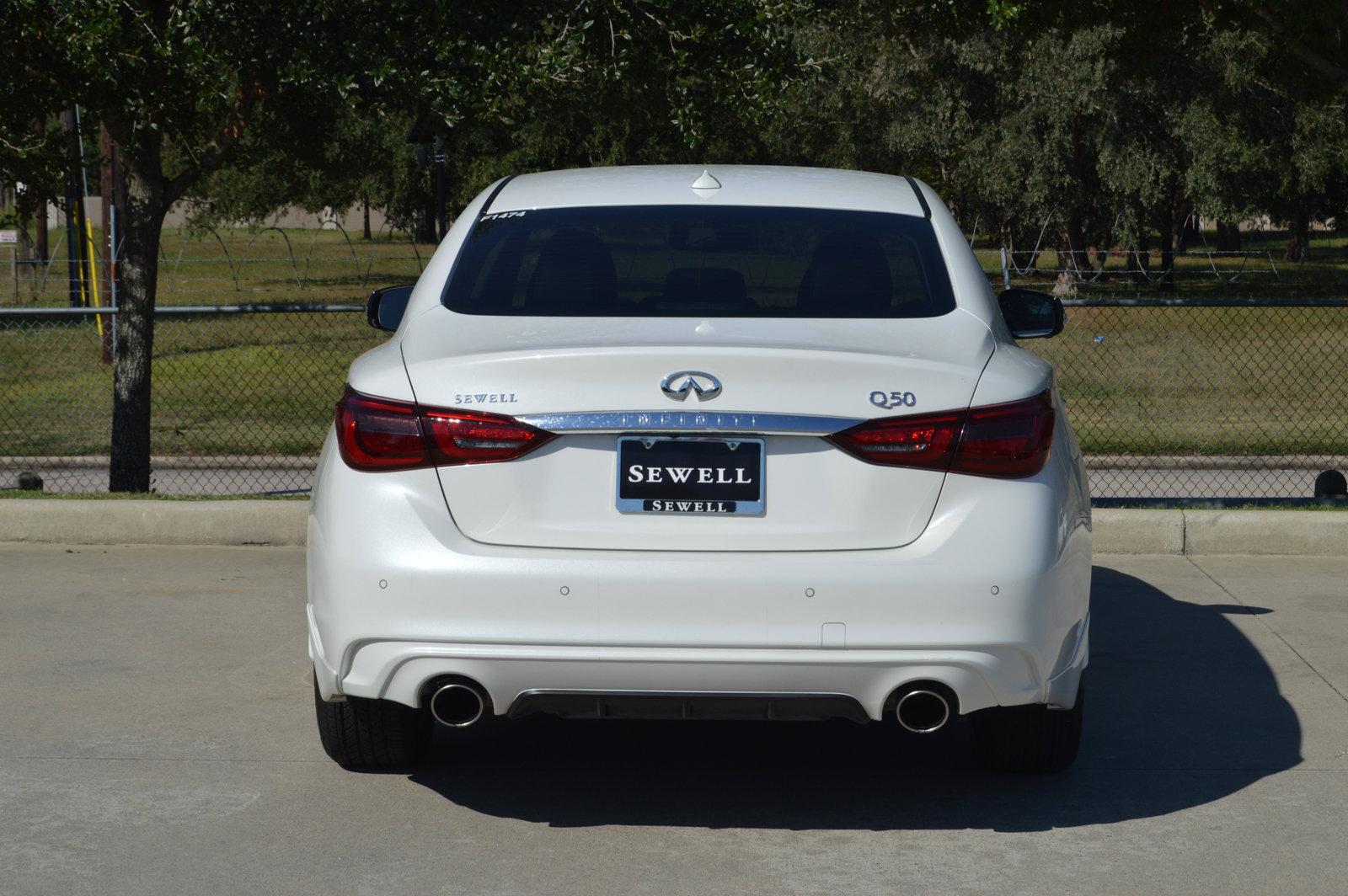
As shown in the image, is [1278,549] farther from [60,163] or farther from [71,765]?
[60,163]

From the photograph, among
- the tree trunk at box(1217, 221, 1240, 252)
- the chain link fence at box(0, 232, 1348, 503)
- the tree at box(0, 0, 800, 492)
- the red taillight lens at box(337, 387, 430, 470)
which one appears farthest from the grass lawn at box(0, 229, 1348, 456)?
the tree trunk at box(1217, 221, 1240, 252)

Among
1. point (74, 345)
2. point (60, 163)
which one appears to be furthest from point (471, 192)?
point (60, 163)

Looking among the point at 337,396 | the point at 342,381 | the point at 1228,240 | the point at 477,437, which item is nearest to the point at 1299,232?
the point at 1228,240

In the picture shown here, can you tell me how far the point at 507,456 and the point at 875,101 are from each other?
37848 mm

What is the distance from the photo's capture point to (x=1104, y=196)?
1486 inches

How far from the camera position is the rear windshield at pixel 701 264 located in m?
4.54

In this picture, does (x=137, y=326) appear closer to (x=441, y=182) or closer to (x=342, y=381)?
(x=342, y=381)

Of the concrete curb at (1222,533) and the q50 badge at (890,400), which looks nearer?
the q50 badge at (890,400)

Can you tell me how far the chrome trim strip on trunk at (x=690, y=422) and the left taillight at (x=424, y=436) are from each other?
7 centimetres

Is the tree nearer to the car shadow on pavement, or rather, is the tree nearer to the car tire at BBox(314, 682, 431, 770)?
the car shadow on pavement

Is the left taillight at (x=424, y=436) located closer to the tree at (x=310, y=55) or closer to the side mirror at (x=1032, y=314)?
the side mirror at (x=1032, y=314)

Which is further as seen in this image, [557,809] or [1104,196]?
[1104,196]

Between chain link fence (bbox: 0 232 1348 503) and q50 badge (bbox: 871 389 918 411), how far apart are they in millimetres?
5943

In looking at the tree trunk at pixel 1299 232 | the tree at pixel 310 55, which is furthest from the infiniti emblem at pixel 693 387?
the tree trunk at pixel 1299 232
